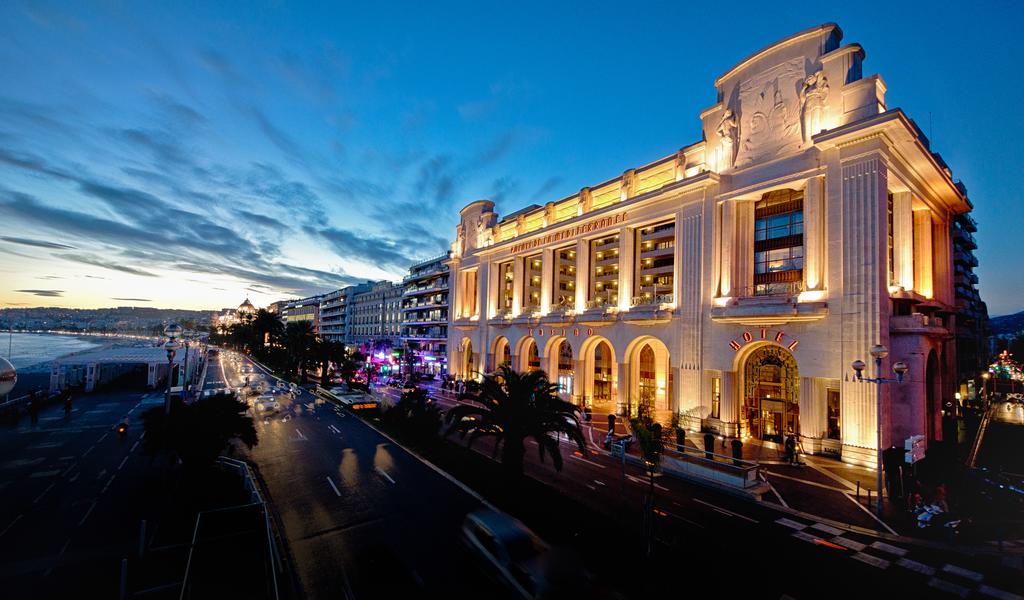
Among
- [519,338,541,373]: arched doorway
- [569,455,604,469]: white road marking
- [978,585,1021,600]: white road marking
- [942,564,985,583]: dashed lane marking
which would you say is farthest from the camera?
[519,338,541,373]: arched doorway

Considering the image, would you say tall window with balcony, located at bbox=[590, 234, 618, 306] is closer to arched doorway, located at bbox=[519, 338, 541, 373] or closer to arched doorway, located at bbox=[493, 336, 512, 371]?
arched doorway, located at bbox=[519, 338, 541, 373]

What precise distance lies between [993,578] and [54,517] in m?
29.4

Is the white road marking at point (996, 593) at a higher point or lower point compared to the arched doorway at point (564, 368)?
lower

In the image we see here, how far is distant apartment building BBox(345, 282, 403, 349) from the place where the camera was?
9252cm

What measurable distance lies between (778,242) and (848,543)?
69.7 ft

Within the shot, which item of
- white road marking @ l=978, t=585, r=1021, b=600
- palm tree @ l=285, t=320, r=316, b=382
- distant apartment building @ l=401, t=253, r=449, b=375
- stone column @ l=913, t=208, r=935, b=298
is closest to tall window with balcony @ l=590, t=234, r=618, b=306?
distant apartment building @ l=401, t=253, r=449, b=375

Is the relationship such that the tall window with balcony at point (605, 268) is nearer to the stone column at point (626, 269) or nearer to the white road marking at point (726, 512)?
the stone column at point (626, 269)

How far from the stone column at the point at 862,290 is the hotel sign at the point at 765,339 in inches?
108

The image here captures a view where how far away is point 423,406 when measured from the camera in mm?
26984

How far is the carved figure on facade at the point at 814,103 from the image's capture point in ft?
87.4

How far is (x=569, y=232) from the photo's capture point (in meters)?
44.2

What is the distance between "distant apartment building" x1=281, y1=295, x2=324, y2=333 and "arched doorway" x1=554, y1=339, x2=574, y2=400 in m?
106

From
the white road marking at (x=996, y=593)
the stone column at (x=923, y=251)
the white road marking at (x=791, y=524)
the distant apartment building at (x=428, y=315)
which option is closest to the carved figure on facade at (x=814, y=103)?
the stone column at (x=923, y=251)

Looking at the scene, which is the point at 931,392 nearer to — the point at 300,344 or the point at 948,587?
the point at 948,587
